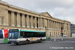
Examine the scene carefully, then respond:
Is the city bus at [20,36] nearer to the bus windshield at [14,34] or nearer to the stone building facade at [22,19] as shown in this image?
the bus windshield at [14,34]

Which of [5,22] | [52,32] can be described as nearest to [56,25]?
[52,32]

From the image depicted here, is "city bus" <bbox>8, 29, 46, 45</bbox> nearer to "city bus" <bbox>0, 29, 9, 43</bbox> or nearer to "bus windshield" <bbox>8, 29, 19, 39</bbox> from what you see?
"bus windshield" <bbox>8, 29, 19, 39</bbox>

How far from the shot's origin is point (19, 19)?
193 ft

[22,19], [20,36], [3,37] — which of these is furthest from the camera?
[22,19]

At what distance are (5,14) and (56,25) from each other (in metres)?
60.6

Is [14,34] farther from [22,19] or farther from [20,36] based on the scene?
[22,19]

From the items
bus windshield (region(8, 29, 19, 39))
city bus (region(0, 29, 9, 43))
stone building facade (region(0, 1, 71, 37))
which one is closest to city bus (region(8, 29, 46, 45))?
bus windshield (region(8, 29, 19, 39))

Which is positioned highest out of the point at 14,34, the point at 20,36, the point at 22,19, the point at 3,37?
the point at 22,19

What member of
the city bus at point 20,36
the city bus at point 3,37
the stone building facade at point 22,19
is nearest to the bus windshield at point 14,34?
the city bus at point 20,36

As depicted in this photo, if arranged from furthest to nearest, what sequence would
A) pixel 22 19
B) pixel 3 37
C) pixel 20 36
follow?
pixel 22 19 → pixel 3 37 → pixel 20 36

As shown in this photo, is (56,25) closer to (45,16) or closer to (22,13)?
(45,16)

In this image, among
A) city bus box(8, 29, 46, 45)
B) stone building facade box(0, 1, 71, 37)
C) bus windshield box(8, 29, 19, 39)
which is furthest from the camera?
stone building facade box(0, 1, 71, 37)

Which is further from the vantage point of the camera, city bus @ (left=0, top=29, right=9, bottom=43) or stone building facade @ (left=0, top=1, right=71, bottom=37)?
stone building facade @ (left=0, top=1, right=71, bottom=37)

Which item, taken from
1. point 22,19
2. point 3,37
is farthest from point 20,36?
point 22,19
